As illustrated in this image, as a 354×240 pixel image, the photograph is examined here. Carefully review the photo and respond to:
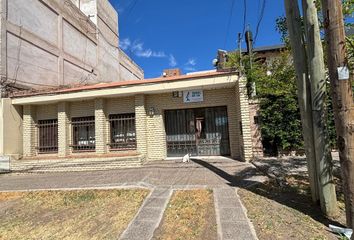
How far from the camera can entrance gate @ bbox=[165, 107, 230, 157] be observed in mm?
11047

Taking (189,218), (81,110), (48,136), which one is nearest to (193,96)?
(81,110)

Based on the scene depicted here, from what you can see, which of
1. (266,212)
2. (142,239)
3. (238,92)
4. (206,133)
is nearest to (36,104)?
(206,133)

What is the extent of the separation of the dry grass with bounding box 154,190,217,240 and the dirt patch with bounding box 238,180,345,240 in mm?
755

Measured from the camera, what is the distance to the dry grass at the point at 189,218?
3.89 meters

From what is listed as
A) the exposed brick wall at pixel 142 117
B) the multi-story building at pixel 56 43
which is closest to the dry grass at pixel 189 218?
the exposed brick wall at pixel 142 117

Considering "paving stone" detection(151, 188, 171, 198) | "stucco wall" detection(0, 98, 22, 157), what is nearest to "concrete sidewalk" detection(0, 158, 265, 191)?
"paving stone" detection(151, 188, 171, 198)

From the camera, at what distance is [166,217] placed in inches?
180

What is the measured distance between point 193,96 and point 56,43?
1190 centimetres

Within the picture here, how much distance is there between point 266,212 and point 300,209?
0.71 meters

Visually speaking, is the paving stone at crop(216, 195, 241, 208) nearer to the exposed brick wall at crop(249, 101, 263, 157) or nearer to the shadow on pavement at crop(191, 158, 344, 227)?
the shadow on pavement at crop(191, 158, 344, 227)

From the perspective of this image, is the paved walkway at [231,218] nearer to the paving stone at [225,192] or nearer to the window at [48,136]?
the paving stone at [225,192]

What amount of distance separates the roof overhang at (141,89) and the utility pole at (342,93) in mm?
5739

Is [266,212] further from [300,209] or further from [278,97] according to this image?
[278,97]

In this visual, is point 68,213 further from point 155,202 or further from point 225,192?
point 225,192
